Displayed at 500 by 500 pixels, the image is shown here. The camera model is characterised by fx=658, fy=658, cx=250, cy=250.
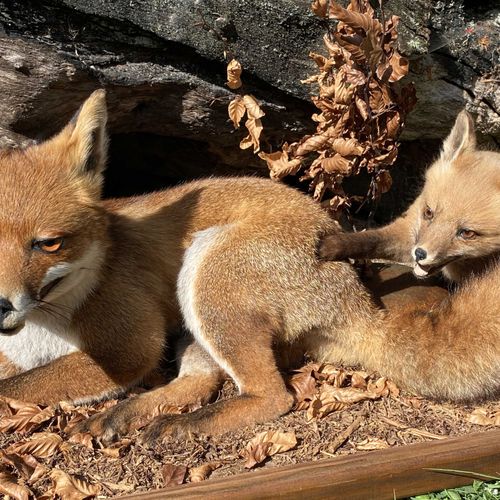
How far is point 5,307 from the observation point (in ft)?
11.3

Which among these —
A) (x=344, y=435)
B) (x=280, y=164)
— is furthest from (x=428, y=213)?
(x=344, y=435)

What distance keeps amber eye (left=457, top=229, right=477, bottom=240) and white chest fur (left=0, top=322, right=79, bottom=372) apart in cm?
288

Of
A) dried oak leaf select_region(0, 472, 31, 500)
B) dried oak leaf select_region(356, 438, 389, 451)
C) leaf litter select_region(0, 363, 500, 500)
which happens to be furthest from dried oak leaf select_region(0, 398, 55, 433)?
dried oak leaf select_region(356, 438, 389, 451)

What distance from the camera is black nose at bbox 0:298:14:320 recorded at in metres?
3.43

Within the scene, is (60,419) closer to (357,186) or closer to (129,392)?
(129,392)

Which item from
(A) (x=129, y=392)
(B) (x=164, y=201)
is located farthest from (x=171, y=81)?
(A) (x=129, y=392)

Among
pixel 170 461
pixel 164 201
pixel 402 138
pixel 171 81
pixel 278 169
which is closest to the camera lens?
pixel 170 461

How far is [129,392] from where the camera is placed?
4.53 meters

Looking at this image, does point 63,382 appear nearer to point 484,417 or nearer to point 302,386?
point 302,386

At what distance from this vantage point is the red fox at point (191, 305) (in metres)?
3.92

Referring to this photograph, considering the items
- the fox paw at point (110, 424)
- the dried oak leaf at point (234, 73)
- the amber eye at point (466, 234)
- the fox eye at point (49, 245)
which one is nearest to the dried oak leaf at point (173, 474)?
the fox paw at point (110, 424)

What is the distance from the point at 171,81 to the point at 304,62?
1.08m

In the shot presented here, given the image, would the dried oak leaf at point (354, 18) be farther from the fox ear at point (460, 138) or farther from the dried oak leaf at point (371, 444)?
the dried oak leaf at point (371, 444)

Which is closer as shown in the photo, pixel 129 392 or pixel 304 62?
pixel 129 392
